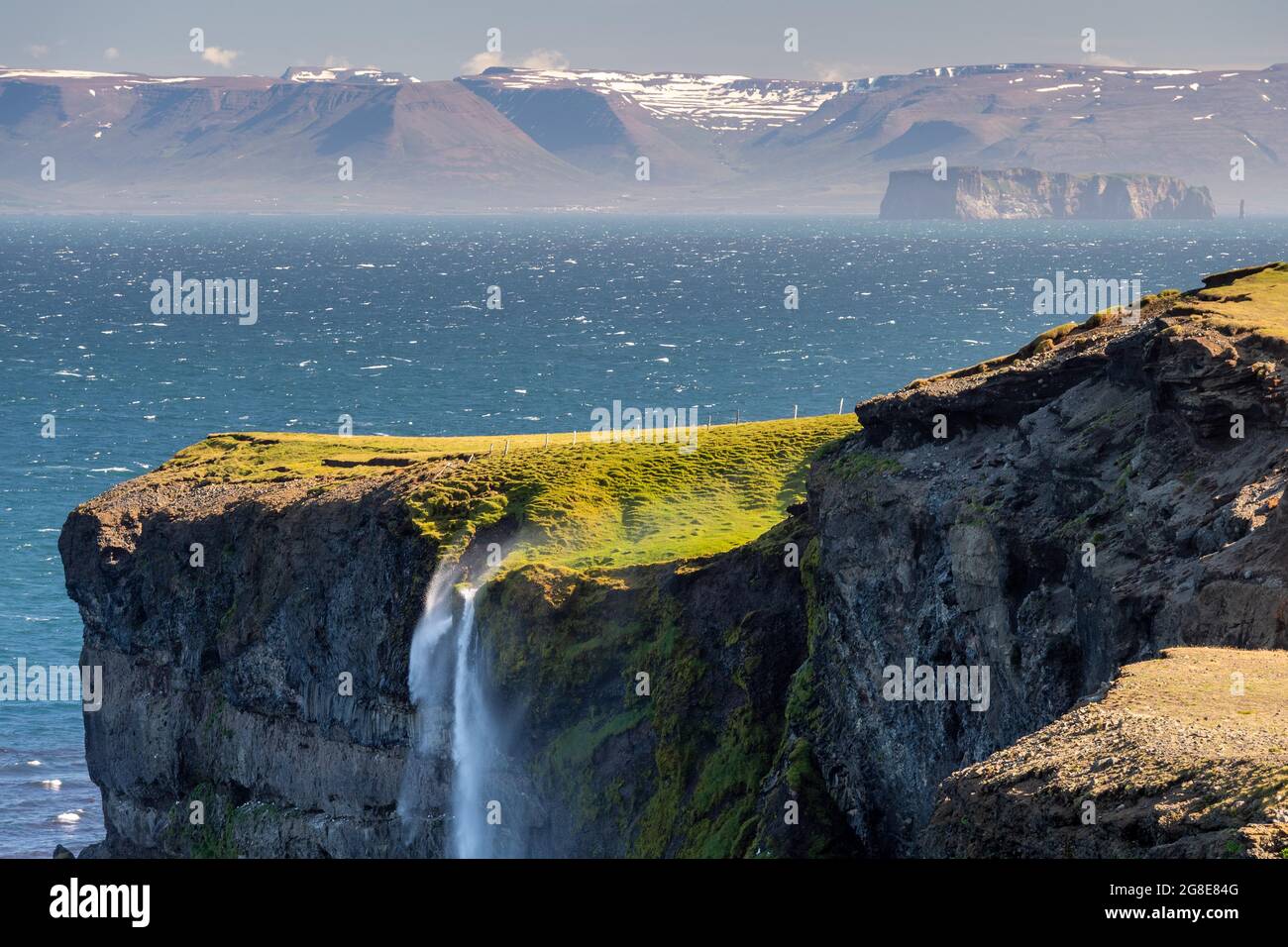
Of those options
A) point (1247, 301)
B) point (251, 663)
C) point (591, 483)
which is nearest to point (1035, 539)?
point (1247, 301)

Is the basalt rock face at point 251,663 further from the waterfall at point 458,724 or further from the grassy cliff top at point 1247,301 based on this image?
the grassy cliff top at point 1247,301

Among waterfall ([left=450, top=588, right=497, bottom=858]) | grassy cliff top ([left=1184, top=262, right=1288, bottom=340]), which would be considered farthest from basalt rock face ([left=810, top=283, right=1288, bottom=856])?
waterfall ([left=450, top=588, right=497, bottom=858])

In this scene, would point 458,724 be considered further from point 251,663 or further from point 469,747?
point 251,663

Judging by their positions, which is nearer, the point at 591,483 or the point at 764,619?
the point at 764,619

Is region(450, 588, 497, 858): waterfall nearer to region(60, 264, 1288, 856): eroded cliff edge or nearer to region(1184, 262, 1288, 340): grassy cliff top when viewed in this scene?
region(60, 264, 1288, 856): eroded cliff edge

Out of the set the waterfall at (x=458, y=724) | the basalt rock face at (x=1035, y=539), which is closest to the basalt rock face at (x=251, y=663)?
the waterfall at (x=458, y=724)

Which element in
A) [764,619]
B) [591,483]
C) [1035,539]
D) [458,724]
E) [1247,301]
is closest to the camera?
[1035,539]
